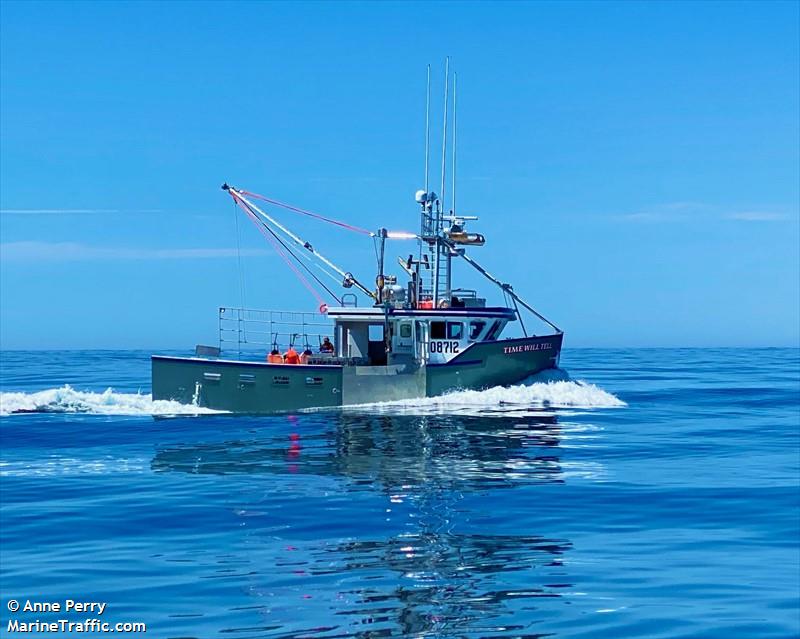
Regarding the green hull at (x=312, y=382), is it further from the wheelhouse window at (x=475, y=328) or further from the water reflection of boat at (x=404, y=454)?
the water reflection of boat at (x=404, y=454)

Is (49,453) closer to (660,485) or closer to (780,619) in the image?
(660,485)

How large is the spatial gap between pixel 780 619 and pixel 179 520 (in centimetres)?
977

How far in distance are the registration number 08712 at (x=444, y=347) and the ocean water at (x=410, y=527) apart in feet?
15.8

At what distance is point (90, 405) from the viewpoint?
3628cm

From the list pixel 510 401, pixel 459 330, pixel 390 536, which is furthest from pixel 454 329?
pixel 390 536

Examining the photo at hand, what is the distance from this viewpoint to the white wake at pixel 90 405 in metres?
34.4

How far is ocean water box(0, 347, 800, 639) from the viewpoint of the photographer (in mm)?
10523

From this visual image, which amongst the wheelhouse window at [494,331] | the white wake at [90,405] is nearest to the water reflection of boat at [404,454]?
the wheelhouse window at [494,331]

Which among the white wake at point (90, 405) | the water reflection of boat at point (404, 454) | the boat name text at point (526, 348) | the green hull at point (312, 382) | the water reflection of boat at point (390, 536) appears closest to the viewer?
the water reflection of boat at point (390, 536)

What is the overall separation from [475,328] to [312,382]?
22.3 ft

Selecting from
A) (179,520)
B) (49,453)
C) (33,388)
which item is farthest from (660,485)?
(33,388)

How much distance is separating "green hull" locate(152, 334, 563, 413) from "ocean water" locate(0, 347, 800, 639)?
3160 mm

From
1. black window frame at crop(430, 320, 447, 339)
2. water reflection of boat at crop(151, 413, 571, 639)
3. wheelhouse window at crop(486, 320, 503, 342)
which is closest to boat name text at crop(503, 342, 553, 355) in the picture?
wheelhouse window at crop(486, 320, 503, 342)

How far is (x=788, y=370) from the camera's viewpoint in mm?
68750
